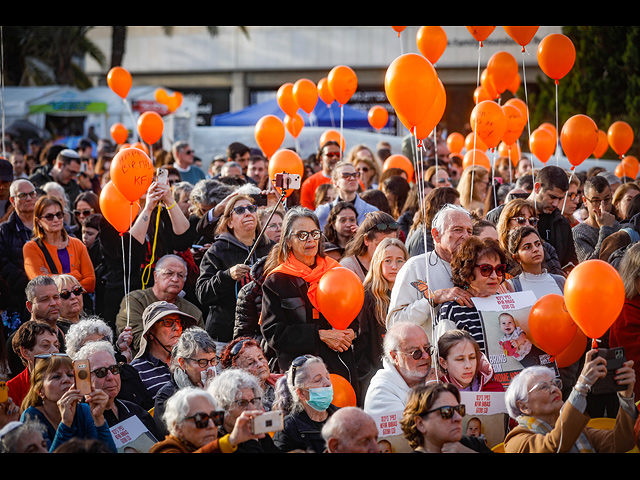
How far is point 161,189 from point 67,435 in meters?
2.41

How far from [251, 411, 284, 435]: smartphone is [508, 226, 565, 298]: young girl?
6.30 ft

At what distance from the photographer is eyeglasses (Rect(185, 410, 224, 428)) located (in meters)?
3.34

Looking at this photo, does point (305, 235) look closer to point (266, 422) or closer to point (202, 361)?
point (202, 361)

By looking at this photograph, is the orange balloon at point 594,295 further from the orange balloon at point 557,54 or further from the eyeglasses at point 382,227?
the orange balloon at point 557,54

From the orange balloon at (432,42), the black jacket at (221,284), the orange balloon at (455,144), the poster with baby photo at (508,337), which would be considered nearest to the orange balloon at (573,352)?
the poster with baby photo at (508,337)

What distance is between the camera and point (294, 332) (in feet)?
14.3

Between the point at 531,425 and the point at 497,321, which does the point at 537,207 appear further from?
the point at 531,425

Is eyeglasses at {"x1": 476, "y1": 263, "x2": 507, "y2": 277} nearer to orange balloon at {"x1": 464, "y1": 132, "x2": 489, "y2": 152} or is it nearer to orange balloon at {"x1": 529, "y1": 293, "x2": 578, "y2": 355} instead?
orange balloon at {"x1": 529, "y1": 293, "x2": 578, "y2": 355}

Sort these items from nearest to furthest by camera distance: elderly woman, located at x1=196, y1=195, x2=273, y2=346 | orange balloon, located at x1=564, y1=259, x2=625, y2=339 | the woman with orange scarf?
orange balloon, located at x1=564, y1=259, x2=625, y2=339 → the woman with orange scarf → elderly woman, located at x1=196, y1=195, x2=273, y2=346

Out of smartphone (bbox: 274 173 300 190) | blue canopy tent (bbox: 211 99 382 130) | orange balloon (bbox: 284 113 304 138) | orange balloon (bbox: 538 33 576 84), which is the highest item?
blue canopy tent (bbox: 211 99 382 130)

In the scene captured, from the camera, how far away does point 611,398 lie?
14.9 feet

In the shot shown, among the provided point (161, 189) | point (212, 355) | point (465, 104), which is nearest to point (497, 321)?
point (212, 355)

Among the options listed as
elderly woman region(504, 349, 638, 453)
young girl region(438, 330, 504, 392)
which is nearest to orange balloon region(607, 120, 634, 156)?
young girl region(438, 330, 504, 392)

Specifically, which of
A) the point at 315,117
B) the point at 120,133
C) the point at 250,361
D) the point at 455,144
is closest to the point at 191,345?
the point at 250,361
